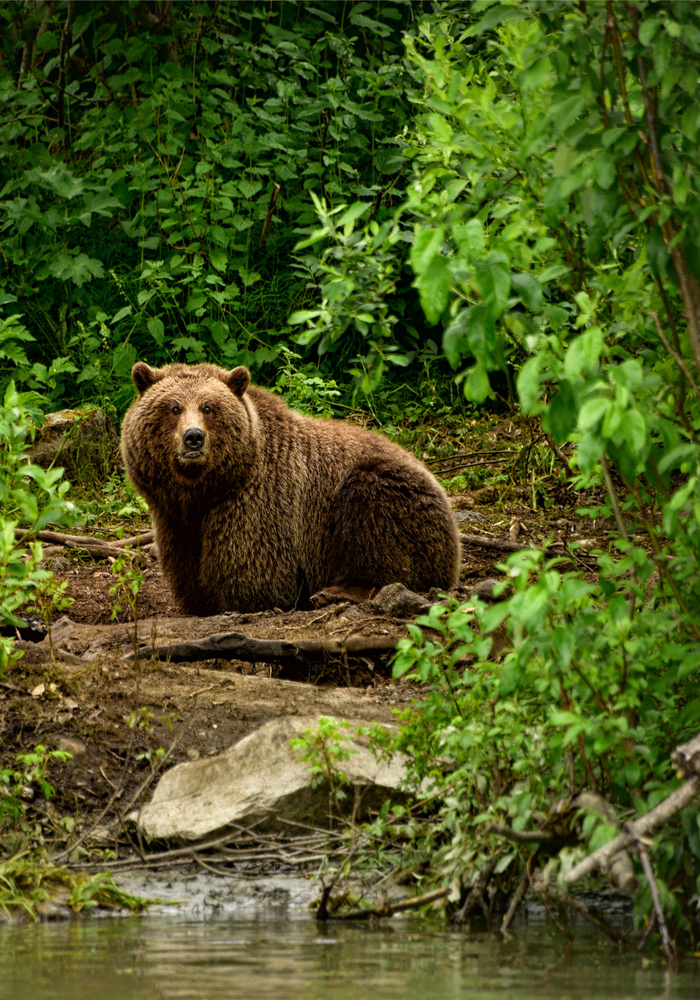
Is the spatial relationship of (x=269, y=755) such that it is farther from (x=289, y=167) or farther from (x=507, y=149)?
(x=289, y=167)

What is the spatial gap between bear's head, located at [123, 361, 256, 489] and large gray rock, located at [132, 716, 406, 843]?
10.7 ft

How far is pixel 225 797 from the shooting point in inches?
164

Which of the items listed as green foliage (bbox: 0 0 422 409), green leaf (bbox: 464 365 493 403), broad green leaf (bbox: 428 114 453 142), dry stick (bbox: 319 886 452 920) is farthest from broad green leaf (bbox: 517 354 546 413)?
green foliage (bbox: 0 0 422 409)

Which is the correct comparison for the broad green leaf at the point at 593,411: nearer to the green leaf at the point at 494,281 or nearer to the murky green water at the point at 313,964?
the green leaf at the point at 494,281

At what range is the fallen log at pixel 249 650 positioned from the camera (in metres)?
5.83

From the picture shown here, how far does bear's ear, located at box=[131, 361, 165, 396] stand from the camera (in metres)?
7.60

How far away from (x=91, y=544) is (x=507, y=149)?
570 cm

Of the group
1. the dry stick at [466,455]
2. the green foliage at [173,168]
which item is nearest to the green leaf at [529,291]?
the dry stick at [466,455]

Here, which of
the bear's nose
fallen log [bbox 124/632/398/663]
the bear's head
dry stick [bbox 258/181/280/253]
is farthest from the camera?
dry stick [bbox 258/181/280/253]

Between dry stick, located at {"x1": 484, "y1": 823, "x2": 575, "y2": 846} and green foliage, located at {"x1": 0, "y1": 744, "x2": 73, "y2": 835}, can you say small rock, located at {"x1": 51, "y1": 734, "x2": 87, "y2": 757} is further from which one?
dry stick, located at {"x1": 484, "y1": 823, "x2": 575, "y2": 846}

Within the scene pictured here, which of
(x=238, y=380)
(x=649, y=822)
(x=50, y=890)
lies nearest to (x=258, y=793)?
(x=50, y=890)

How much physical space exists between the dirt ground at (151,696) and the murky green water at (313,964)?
0.84 m

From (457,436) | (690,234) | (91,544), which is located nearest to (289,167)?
(457,436)

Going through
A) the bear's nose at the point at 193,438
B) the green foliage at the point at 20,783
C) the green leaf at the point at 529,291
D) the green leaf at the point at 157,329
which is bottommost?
the green foliage at the point at 20,783
